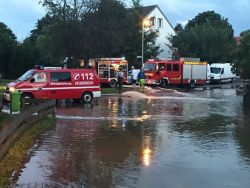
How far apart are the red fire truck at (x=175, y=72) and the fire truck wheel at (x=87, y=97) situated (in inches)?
841

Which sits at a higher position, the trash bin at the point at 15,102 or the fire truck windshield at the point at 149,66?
the fire truck windshield at the point at 149,66

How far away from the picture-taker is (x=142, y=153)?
41.5 feet

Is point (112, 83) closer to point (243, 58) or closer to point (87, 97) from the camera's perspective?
point (243, 58)

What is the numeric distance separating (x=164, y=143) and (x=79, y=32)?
34028 millimetres

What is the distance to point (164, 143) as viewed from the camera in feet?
46.9

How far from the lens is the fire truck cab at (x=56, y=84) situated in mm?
27016

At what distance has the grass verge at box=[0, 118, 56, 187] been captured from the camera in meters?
9.83

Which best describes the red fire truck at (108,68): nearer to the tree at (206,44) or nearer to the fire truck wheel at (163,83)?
the fire truck wheel at (163,83)

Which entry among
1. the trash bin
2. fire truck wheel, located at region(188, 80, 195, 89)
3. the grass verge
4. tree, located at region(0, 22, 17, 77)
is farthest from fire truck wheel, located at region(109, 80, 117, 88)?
the grass verge

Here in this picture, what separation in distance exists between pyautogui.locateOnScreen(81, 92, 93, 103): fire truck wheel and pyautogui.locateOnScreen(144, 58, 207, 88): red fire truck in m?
21.4

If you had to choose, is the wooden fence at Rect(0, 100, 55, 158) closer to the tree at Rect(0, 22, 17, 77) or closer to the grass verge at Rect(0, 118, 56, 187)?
the grass verge at Rect(0, 118, 56, 187)

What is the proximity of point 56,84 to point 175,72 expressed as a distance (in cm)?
2677

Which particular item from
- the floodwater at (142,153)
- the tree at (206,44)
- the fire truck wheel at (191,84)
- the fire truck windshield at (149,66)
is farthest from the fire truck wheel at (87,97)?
the tree at (206,44)

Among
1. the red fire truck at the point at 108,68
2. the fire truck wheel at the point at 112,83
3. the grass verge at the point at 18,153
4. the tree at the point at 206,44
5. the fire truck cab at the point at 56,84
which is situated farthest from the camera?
the tree at the point at 206,44
